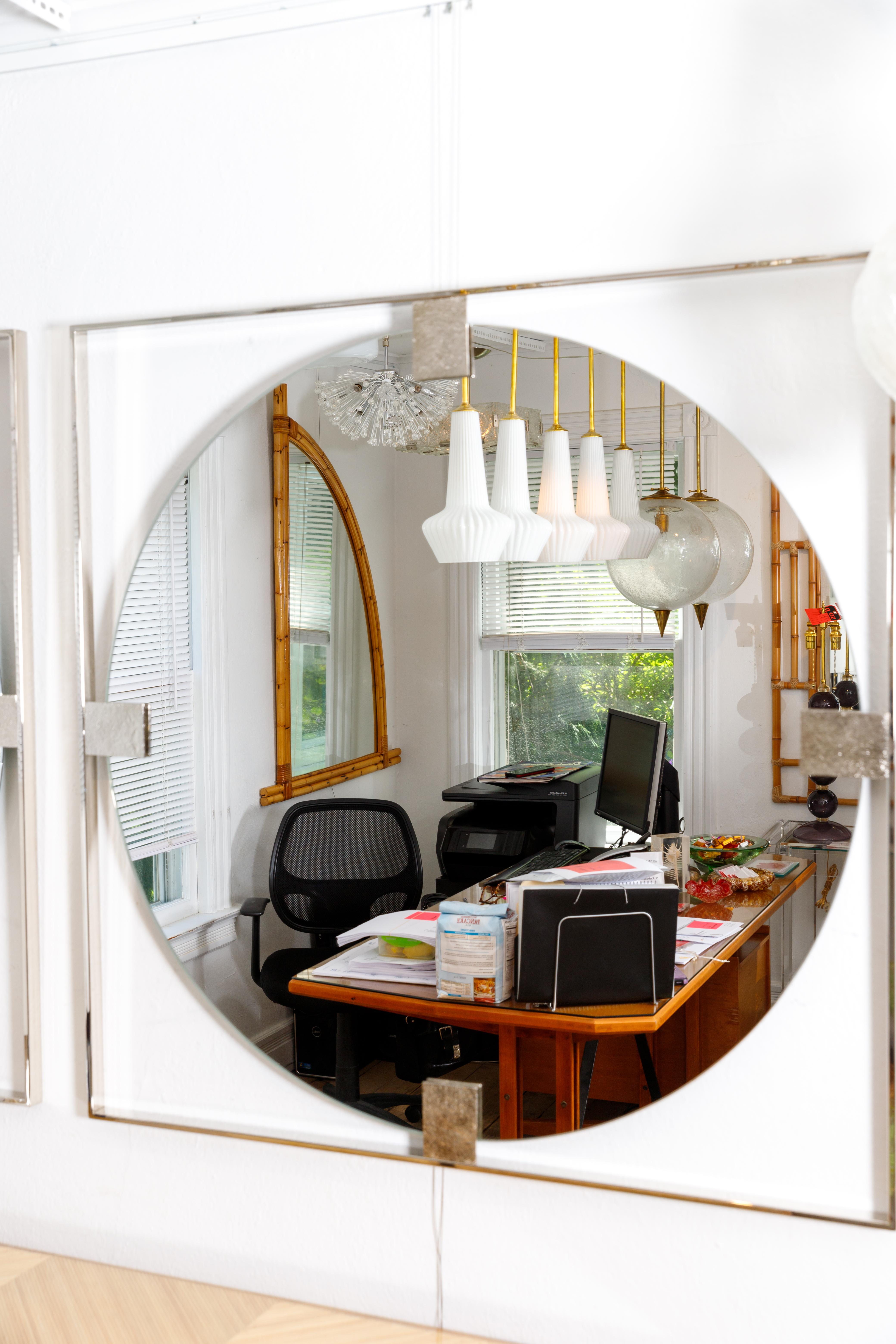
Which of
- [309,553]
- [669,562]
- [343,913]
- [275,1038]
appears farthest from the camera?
[309,553]

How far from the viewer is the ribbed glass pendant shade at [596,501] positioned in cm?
142

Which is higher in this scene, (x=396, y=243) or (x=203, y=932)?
(x=396, y=243)

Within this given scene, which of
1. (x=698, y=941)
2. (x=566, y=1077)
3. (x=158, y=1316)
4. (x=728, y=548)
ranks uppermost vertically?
(x=728, y=548)

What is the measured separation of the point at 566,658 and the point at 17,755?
0.84 metres

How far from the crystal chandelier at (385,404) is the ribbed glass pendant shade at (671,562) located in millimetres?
440

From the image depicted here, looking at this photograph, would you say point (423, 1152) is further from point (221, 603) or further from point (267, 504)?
point (267, 504)

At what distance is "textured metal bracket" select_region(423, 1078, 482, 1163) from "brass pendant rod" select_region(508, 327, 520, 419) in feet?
2.70

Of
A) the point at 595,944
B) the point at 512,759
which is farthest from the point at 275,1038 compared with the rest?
the point at 512,759

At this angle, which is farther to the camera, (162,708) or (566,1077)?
(162,708)

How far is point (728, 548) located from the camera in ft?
5.22

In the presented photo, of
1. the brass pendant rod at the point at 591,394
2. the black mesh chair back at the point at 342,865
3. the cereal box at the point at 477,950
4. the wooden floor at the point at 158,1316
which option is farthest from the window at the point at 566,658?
the wooden floor at the point at 158,1316

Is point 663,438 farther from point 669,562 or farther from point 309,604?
point 309,604

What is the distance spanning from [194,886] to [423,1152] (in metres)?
0.64

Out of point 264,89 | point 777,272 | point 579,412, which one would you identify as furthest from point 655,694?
point 264,89
